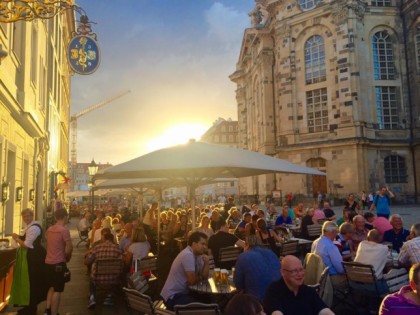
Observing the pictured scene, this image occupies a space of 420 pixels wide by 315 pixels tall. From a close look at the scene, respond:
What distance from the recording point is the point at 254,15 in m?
47.9

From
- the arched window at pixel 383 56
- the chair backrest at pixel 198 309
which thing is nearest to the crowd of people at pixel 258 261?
the chair backrest at pixel 198 309

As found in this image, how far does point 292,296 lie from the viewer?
3.67m

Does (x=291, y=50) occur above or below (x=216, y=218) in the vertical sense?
above

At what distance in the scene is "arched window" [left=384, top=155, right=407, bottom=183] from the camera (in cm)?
2931

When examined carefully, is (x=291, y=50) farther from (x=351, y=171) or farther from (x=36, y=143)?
(x=36, y=143)

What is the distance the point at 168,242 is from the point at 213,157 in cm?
617

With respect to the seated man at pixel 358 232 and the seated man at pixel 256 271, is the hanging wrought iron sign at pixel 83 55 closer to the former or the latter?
the seated man at pixel 358 232

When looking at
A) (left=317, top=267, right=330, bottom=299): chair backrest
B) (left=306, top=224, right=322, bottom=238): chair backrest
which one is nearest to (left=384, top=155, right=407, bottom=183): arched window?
(left=306, top=224, right=322, bottom=238): chair backrest

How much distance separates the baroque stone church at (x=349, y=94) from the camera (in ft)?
95.2

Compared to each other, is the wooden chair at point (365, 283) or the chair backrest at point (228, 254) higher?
the chair backrest at point (228, 254)

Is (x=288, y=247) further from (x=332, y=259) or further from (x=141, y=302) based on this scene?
(x=141, y=302)

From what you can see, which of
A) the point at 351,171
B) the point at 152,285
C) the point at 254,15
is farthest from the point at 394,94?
the point at 152,285

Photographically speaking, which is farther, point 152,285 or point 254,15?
point 254,15

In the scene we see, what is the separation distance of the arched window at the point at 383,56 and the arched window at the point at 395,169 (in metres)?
6.50
